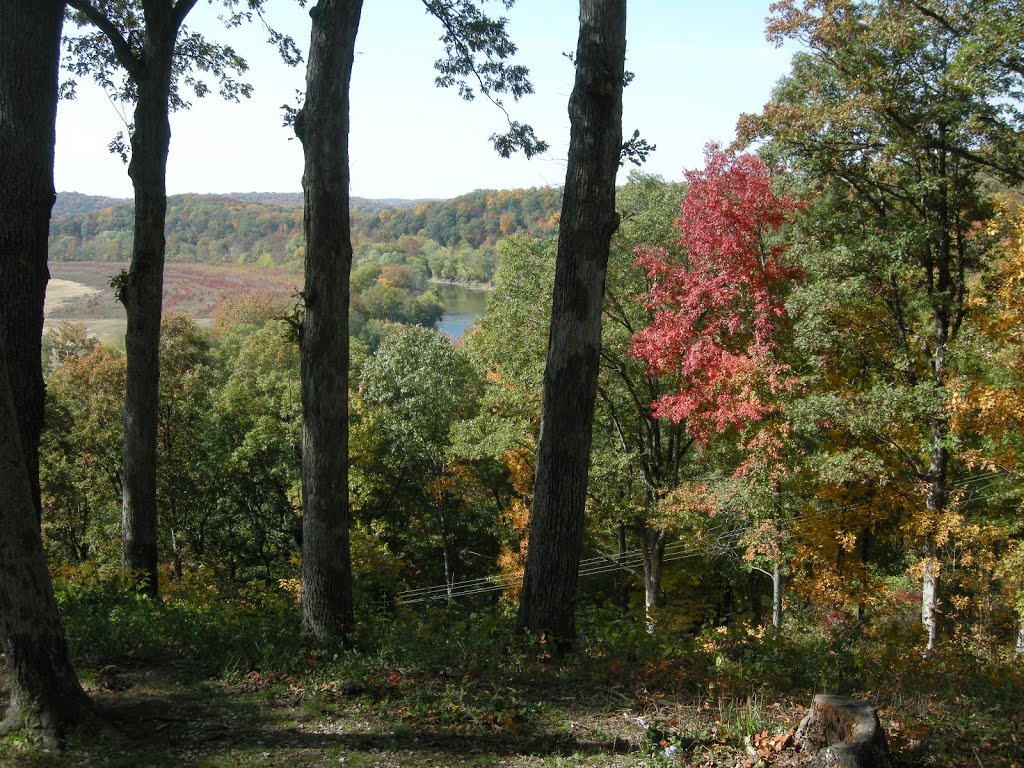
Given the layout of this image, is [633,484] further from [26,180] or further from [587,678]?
[26,180]

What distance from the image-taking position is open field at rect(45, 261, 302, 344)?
45750mm

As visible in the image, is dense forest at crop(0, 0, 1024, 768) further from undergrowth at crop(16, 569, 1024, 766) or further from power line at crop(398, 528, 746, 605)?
power line at crop(398, 528, 746, 605)

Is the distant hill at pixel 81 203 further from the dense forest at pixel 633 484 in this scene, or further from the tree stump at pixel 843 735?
the tree stump at pixel 843 735

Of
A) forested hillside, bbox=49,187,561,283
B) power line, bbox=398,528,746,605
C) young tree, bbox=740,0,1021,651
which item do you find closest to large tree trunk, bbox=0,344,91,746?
young tree, bbox=740,0,1021,651

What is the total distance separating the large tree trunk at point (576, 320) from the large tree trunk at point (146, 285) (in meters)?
4.61

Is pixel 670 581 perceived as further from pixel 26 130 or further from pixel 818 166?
pixel 26 130

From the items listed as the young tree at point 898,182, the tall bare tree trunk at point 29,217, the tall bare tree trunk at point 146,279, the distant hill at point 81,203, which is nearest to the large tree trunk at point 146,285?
the tall bare tree trunk at point 146,279

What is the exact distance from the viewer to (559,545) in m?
6.06

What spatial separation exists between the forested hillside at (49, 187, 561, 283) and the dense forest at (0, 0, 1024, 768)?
4489 cm

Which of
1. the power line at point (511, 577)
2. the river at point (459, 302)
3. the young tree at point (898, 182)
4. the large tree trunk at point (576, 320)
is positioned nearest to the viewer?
the large tree trunk at point (576, 320)

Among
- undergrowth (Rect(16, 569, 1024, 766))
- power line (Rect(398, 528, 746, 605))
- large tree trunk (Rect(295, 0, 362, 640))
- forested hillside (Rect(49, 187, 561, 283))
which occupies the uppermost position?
forested hillside (Rect(49, 187, 561, 283))

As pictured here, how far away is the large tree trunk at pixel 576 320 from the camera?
577cm

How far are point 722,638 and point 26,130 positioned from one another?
647 centimetres

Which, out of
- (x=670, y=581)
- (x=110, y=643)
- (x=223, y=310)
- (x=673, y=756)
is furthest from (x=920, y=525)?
(x=223, y=310)
